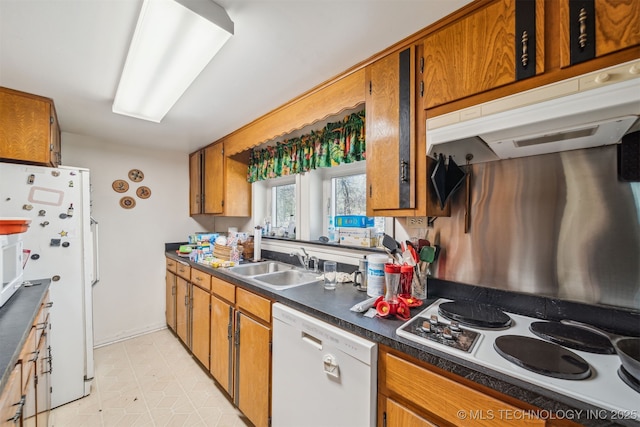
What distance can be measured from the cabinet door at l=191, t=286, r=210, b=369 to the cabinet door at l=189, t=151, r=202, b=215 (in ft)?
3.87

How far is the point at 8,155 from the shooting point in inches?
64.1

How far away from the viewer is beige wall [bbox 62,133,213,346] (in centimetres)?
264

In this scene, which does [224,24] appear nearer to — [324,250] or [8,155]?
[324,250]

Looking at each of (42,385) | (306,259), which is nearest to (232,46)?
(306,259)

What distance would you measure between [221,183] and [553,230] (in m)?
2.61

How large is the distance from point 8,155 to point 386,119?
2.36m

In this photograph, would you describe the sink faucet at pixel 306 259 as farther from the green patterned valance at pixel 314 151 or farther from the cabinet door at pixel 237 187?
the cabinet door at pixel 237 187

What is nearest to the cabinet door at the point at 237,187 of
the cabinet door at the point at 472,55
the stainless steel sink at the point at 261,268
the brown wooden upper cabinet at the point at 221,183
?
the brown wooden upper cabinet at the point at 221,183

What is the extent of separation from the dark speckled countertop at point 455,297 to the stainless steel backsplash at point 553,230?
0.15 ft

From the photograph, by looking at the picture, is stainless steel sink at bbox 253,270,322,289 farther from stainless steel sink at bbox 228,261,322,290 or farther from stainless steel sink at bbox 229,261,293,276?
stainless steel sink at bbox 229,261,293,276

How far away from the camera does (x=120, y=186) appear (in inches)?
109

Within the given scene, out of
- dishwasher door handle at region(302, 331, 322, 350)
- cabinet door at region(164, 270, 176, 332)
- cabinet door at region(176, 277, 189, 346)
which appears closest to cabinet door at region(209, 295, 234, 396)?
cabinet door at region(176, 277, 189, 346)

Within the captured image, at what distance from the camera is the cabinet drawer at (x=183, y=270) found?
2417 millimetres

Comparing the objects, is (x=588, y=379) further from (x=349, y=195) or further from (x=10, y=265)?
(x=10, y=265)
